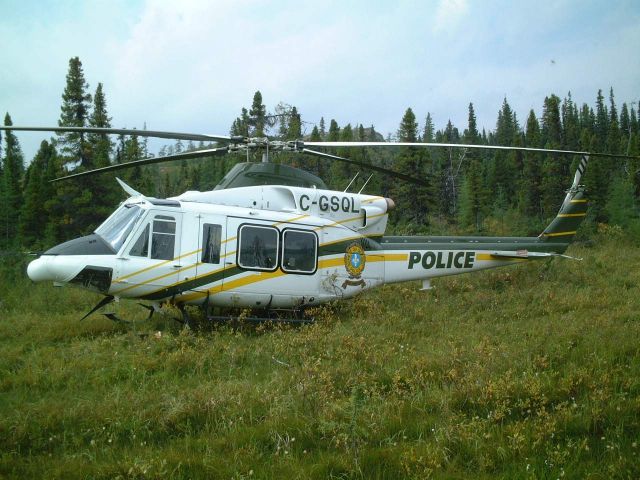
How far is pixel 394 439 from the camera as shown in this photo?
446 centimetres

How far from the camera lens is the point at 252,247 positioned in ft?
30.5

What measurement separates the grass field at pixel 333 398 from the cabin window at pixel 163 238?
53.4 inches

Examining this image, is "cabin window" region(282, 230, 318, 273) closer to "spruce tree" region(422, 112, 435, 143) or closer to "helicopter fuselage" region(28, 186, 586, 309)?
"helicopter fuselage" region(28, 186, 586, 309)

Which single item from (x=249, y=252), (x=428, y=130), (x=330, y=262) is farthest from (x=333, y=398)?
(x=428, y=130)

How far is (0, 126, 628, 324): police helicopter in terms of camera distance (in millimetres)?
8406

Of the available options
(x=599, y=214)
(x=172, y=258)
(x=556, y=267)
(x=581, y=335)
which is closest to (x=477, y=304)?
(x=581, y=335)

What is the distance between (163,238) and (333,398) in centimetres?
476

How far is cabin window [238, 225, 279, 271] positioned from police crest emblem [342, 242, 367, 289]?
1.64 metres

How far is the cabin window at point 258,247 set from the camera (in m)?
9.22

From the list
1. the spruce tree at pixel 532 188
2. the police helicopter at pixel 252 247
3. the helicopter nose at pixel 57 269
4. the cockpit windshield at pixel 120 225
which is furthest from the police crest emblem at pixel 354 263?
the spruce tree at pixel 532 188

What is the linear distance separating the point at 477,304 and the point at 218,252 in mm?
5331

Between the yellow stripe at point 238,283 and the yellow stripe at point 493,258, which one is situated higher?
the yellow stripe at point 493,258

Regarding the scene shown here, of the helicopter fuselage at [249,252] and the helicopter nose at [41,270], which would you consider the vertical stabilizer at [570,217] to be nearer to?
the helicopter fuselage at [249,252]

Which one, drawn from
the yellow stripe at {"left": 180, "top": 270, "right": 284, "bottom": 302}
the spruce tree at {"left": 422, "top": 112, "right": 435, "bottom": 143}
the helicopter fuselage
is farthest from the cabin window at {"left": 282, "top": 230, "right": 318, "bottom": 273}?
the spruce tree at {"left": 422, "top": 112, "right": 435, "bottom": 143}
